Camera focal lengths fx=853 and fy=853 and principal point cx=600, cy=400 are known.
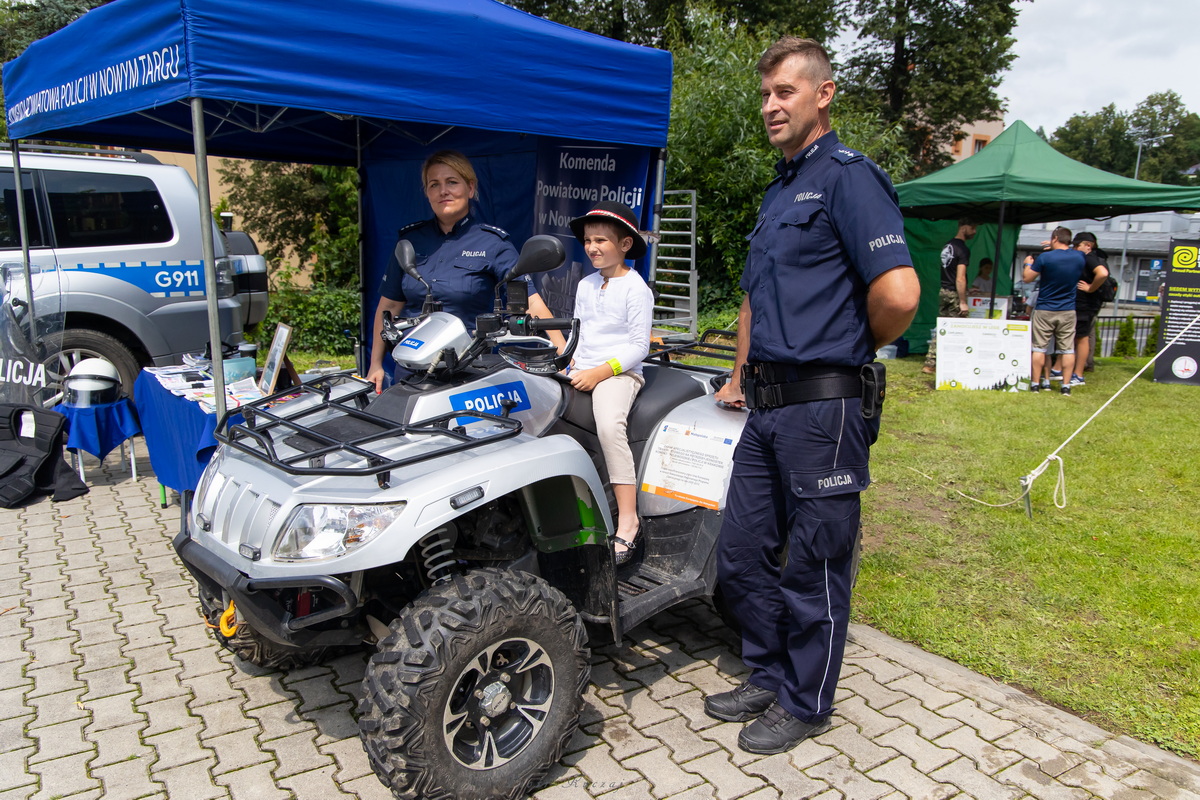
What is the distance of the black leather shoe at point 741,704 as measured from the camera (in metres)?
3.12

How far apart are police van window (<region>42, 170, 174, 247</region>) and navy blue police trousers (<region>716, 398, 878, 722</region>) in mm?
6204

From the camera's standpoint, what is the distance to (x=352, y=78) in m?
3.68

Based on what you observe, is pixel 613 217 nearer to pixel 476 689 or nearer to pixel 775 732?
pixel 476 689

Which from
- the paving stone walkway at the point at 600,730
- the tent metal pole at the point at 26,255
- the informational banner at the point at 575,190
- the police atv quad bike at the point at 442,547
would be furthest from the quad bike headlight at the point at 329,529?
the tent metal pole at the point at 26,255

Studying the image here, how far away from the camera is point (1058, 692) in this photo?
3344 mm

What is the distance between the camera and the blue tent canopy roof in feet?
11.1

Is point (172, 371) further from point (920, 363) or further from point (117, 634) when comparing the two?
point (920, 363)

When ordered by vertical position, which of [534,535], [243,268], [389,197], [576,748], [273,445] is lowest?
[576,748]

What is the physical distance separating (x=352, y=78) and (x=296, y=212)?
15483 mm

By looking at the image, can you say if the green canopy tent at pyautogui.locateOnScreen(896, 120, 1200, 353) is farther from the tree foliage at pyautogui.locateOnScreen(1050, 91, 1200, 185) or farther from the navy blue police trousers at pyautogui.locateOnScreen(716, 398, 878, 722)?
the tree foliage at pyautogui.locateOnScreen(1050, 91, 1200, 185)

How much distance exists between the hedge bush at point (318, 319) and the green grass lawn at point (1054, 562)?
731cm

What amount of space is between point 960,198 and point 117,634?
33.2 ft

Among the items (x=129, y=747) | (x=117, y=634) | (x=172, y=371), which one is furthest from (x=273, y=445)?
(x=172, y=371)

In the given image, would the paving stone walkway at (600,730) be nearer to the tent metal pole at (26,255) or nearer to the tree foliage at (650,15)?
the tent metal pole at (26,255)
